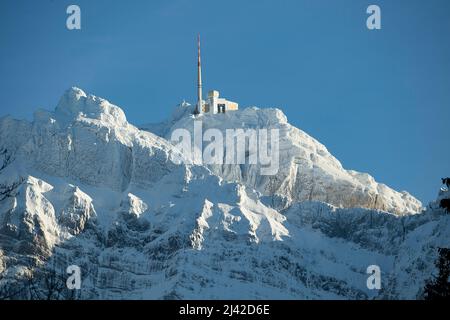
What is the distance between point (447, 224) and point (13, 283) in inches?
2566

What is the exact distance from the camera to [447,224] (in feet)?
654
